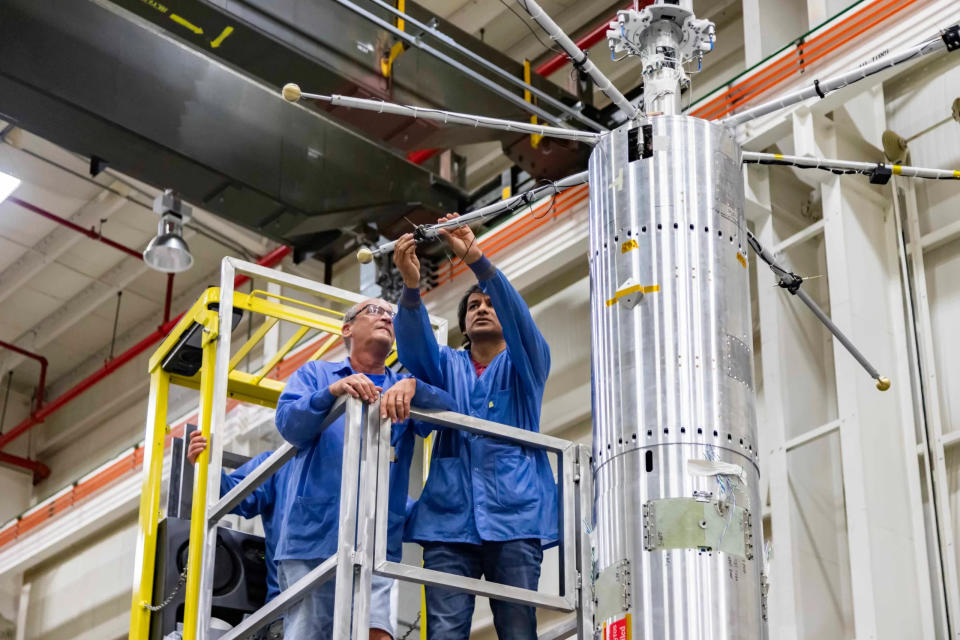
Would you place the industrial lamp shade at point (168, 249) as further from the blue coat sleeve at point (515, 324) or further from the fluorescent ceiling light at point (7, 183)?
the blue coat sleeve at point (515, 324)

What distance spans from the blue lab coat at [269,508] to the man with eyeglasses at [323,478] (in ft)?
2.19

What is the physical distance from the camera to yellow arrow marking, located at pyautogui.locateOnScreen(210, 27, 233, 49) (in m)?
11.8

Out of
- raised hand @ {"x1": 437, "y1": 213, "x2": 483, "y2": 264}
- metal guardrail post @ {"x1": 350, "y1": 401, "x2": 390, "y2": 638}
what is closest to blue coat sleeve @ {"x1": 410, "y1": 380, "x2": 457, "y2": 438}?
metal guardrail post @ {"x1": 350, "y1": 401, "x2": 390, "y2": 638}

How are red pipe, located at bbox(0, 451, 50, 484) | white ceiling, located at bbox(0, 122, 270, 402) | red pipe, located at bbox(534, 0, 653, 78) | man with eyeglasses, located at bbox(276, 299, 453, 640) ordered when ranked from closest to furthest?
man with eyeglasses, located at bbox(276, 299, 453, 640), red pipe, located at bbox(534, 0, 653, 78), white ceiling, located at bbox(0, 122, 270, 402), red pipe, located at bbox(0, 451, 50, 484)

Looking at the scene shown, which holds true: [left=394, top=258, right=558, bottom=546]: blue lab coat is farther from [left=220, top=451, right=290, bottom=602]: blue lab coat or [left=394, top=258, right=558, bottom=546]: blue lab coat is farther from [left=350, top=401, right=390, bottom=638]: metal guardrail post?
[left=220, top=451, right=290, bottom=602]: blue lab coat

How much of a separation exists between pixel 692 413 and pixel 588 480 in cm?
103

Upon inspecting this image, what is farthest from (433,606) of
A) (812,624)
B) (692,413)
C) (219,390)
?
(812,624)

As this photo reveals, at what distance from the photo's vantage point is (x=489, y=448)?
21.7 ft

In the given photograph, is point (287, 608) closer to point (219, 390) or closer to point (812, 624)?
point (219, 390)

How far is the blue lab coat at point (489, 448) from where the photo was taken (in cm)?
647

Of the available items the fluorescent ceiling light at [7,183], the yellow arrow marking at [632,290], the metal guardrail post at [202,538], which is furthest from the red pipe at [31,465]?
the yellow arrow marking at [632,290]

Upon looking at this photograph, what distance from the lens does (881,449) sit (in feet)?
33.0

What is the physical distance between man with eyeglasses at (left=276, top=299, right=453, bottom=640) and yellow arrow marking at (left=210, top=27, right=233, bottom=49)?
5.46 meters

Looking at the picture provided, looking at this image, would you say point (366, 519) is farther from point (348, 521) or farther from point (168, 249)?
point (168, 249)
